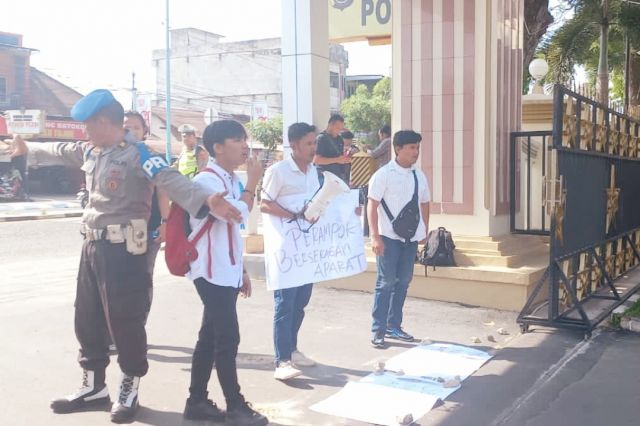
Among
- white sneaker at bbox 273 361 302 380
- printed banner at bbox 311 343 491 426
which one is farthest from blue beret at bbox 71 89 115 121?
printed banner at bbox 311 343 491 426

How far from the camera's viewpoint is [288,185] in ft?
16.5

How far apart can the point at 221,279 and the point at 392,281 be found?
90.3 inches

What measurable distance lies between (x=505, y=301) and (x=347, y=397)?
3110 millimetres

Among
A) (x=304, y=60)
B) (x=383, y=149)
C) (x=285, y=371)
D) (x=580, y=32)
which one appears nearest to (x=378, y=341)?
(x=285, y=371)

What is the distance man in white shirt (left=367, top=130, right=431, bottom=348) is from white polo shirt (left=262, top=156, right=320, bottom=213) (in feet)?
3.05

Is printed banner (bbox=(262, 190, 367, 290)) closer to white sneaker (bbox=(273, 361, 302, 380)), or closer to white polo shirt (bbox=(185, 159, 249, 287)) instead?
white sneaker (bbox=(273, 361, 302, 380))

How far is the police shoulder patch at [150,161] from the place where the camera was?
13.2ft

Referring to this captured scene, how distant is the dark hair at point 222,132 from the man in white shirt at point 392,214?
200 cm

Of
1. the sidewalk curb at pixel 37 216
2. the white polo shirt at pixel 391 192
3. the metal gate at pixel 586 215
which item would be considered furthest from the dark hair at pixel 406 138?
the sidewalk curb at pixel 37 216

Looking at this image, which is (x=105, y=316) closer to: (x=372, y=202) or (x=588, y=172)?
(x=372, y=202)

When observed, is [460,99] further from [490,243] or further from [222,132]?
[222,132]

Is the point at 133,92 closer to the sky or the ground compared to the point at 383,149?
closer to the sky

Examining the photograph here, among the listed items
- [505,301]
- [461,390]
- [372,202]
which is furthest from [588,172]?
[461,390]

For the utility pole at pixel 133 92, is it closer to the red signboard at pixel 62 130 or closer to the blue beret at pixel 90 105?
the red signboard at pixel 62 130
